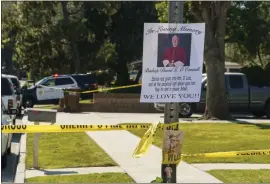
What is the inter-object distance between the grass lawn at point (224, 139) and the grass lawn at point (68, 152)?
1.58m

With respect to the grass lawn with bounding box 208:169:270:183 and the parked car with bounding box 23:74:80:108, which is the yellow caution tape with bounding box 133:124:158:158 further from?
the parked car with bounding box 23:74:80:108

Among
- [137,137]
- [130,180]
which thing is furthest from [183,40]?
[137,137]

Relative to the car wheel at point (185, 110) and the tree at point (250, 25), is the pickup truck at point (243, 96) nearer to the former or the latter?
the car wheel at point (185, 110)

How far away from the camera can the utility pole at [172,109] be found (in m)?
5.73

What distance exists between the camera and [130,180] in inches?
321

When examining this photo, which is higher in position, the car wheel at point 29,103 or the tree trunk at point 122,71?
the tree trunk at point 122,71

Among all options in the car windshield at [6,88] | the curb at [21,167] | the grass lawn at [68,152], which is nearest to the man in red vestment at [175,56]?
the curb at [21,167]

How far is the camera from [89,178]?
832 centimetres

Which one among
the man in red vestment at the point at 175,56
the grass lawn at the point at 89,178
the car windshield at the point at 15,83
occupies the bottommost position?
the grass lawn at the point at 89,178

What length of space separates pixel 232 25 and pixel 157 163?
2103 cm

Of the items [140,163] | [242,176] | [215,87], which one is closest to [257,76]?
[215,87]

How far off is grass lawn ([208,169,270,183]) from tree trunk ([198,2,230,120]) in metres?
9.95

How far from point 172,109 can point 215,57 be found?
12.9 metres

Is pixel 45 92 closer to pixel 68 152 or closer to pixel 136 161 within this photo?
pixel 68 152
